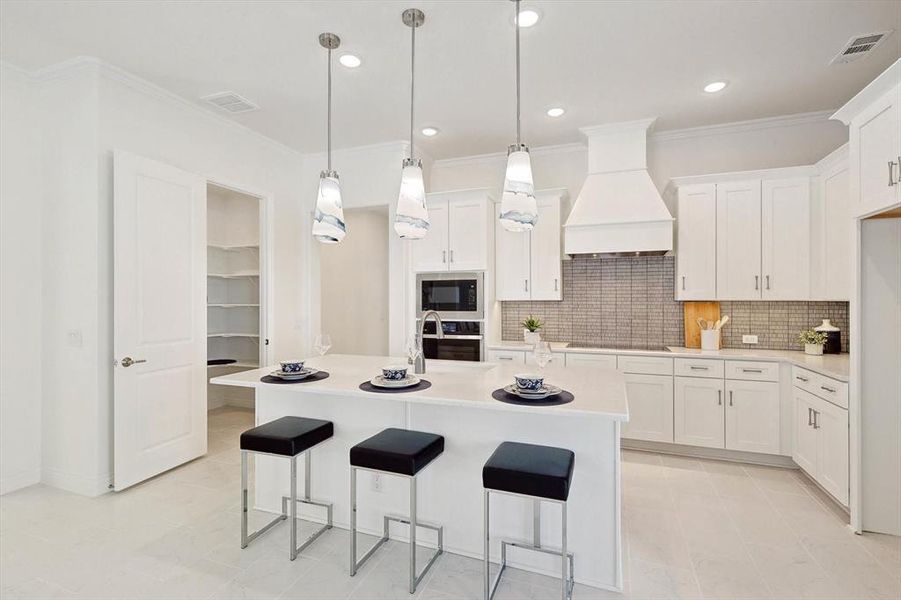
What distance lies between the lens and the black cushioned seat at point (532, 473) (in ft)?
5.72

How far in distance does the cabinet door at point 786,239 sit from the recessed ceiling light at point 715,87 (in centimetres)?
91

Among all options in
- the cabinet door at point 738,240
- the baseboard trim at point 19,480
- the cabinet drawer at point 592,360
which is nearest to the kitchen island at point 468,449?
the cabinet drawer at point 592,360

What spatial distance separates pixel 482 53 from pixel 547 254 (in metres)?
2.01

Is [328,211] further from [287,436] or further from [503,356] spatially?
[503,356]

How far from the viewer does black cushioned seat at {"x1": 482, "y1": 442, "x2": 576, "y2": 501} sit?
174cm

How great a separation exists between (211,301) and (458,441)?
4.18m

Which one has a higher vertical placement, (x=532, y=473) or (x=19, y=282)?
(x=19, y=282)

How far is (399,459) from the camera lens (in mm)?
2000

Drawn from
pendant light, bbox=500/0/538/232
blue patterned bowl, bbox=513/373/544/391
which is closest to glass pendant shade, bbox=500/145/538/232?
pendant light, bbox=500/0/538/232

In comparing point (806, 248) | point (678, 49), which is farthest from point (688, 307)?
point (678, 49)

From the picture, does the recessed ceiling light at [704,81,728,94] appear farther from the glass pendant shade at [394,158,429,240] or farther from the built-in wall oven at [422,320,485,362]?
the built-in wall oven at [422,320,485,362]

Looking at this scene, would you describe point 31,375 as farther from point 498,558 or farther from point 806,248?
point 806,248

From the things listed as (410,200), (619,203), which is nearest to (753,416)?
(619,203)

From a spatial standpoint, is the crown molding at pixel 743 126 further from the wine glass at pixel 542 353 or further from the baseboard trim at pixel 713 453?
the wine glass at pixel 542 353
